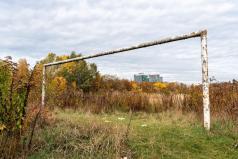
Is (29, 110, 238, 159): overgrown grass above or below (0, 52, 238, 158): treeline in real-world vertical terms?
below

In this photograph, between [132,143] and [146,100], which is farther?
[146,100]

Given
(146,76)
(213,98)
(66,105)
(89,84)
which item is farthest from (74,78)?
(213,98)

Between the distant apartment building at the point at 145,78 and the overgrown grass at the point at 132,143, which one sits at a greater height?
the distant apartment building at the point at 145,78

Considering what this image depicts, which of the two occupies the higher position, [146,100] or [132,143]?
[146,100]

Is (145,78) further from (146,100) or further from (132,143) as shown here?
(132,143)

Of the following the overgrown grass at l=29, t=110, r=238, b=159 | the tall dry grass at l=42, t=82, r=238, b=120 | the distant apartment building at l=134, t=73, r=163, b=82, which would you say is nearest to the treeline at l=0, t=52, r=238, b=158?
the tall dry grass at l=42, t=82, r=238, b=120

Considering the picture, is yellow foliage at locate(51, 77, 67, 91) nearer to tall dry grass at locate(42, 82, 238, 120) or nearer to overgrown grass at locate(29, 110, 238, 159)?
Result: tall dry grass at locate(42, 82, 238, 120)

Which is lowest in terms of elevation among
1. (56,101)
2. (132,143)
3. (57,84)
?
(132,143)

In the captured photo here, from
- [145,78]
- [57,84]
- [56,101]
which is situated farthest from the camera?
[145,78]

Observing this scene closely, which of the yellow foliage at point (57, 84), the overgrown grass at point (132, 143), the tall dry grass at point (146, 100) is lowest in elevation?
the overgrown grass at point (132, 143)

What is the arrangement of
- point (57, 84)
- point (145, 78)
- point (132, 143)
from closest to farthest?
point (132, 143)
point (57, 84)
point (145, 78)

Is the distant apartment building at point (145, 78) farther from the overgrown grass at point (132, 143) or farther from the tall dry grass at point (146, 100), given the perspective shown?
the overgrown grass at point (132, 143)

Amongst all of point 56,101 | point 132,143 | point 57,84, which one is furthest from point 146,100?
point 132,143

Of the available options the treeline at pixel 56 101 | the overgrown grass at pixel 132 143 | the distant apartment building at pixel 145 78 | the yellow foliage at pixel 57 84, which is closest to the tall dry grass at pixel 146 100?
the treeline at pixel 56 101
